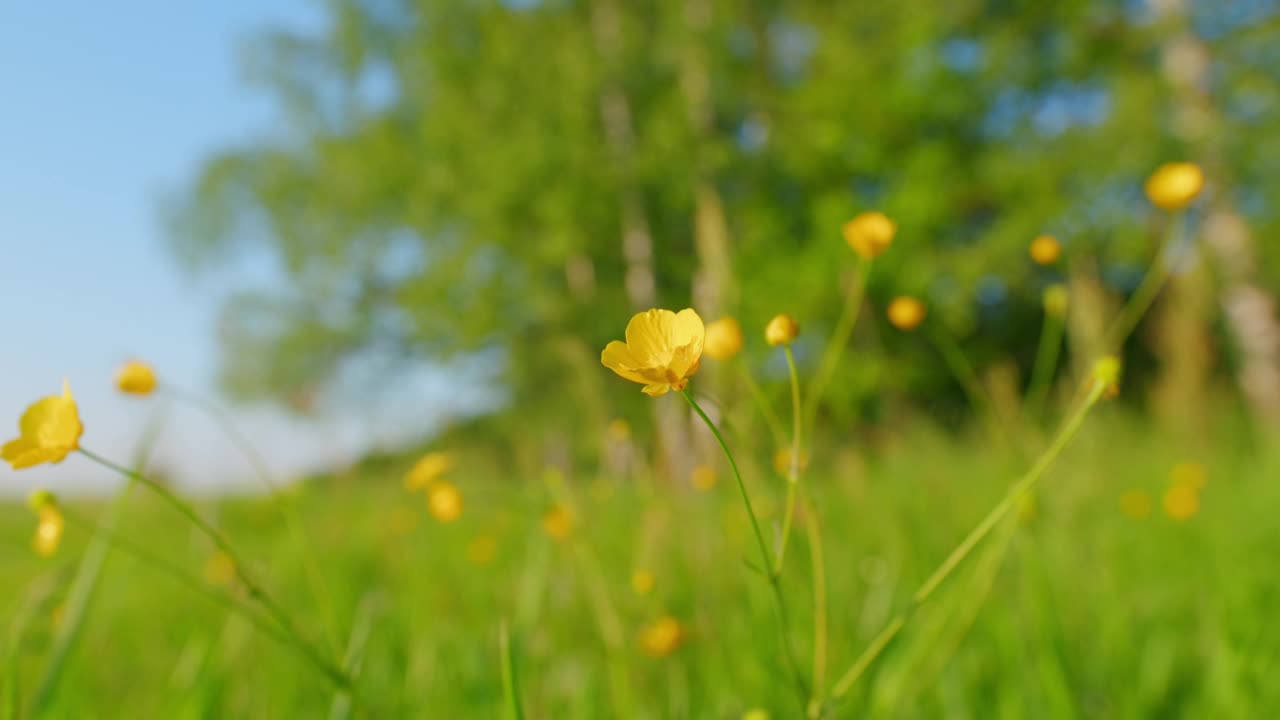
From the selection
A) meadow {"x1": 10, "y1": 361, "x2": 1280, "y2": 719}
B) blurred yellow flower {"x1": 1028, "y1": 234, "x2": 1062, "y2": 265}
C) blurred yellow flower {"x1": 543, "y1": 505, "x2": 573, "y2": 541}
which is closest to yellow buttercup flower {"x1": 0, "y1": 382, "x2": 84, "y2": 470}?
meadow {"x1": 10, "y1": 361, "x2": 1280, "y2": 719}

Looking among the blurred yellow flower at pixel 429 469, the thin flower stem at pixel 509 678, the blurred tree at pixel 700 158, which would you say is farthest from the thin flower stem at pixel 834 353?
the blurred tree at pixel 700 158

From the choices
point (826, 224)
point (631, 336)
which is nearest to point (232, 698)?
point (631, 336)

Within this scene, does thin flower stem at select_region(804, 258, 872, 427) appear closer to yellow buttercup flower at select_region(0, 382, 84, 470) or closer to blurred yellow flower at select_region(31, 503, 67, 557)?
yellow buttercup flower at select_region(0, 382, 84, 470)

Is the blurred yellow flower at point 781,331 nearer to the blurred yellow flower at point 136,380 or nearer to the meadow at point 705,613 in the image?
the meadow at point 705,613

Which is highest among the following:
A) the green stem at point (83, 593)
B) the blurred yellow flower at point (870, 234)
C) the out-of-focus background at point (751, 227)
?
the out-of-focus background at point (751, 227)

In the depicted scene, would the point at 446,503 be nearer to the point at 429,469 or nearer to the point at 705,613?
the point at 429,469

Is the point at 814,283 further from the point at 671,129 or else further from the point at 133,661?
the point at 133,661
